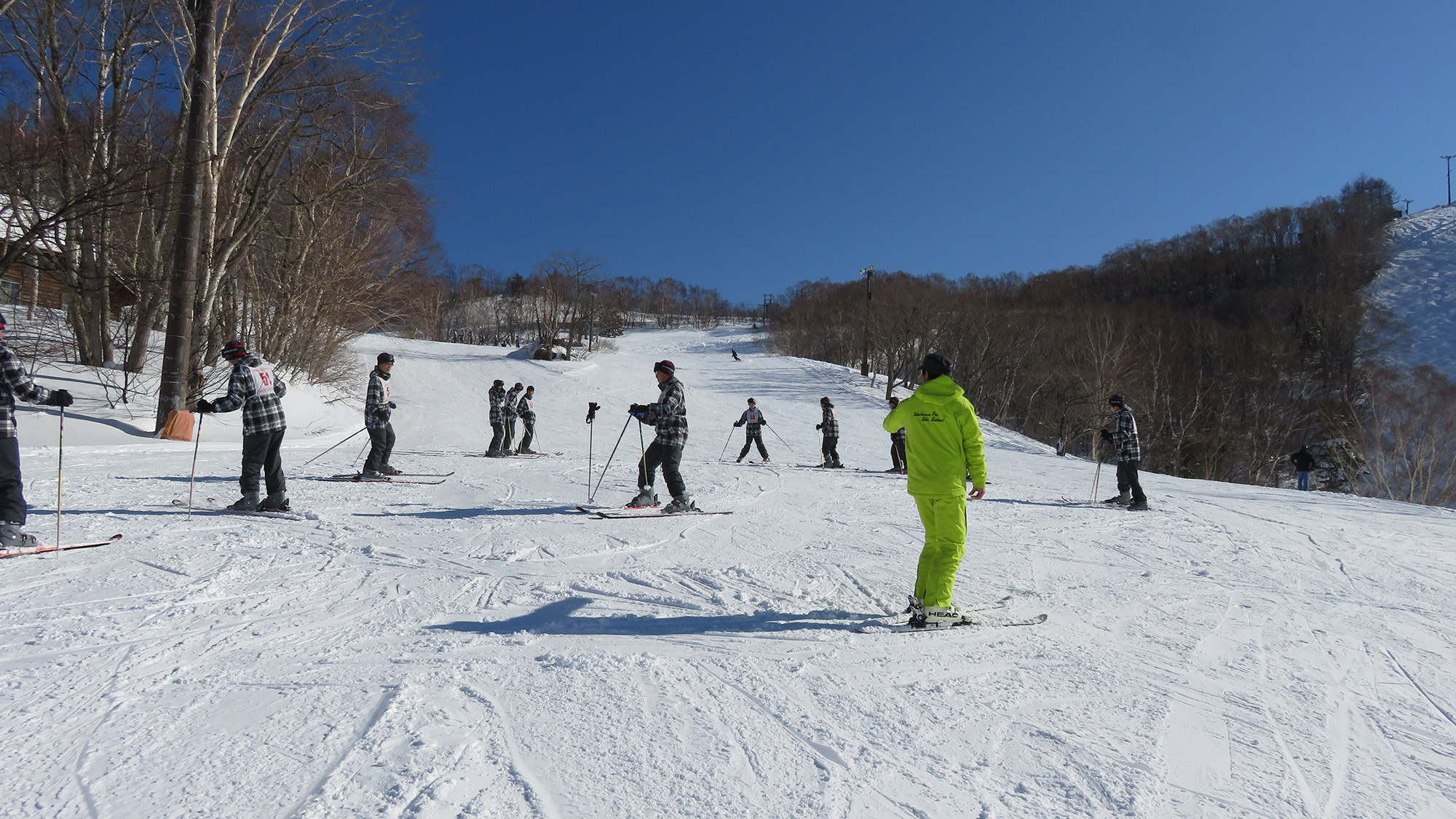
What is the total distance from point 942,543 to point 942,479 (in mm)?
413

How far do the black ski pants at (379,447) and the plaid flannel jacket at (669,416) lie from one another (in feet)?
15.3

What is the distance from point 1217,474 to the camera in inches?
1447

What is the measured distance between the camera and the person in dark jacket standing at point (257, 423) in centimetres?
650

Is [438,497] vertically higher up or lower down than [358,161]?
lower down

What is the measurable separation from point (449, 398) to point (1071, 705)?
2658 cm

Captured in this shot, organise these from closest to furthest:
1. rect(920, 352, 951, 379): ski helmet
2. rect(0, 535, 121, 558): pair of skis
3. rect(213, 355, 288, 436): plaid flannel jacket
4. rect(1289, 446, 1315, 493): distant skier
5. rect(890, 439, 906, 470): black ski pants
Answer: rect(920, 352, 951, 379): ski helmet → rect(0, 535, 121, 558): pair of skis → rect(213, 355, 288, 436): plaid flannel jacket → rect(890, 439, 906, 470): black ski pants → rect(1289, 446, 1315, 493): distant skier

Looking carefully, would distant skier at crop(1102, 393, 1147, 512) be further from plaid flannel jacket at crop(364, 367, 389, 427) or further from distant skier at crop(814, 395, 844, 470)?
plaid flannel jacket at crop(364, 367, 389, 427)

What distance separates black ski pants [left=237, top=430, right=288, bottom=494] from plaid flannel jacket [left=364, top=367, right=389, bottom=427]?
2629 mm

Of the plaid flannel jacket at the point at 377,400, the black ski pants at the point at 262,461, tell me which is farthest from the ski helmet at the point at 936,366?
the plaid flannel jacket at the point at 377,400

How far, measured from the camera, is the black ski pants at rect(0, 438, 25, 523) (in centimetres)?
488

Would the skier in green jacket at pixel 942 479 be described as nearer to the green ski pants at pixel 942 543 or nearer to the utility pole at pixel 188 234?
the green ski pants at pixel 942 543

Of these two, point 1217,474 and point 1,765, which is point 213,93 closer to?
point 1,765

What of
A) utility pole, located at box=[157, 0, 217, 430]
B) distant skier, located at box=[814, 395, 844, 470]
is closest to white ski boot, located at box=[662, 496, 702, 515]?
distant skier, located at box=[814, 395, 844, 470]

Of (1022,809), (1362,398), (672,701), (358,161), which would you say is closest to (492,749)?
(672,701)
